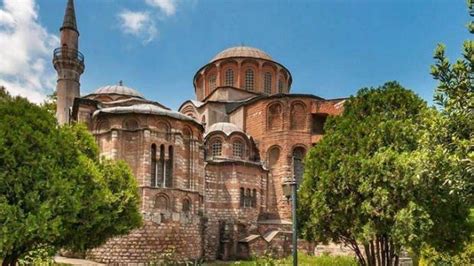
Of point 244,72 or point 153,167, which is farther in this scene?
point 244,72

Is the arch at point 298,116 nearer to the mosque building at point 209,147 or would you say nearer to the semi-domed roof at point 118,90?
the mosque building at point 209,147

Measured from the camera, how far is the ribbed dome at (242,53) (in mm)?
31000

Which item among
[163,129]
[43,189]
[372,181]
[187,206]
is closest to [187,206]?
[187,206]

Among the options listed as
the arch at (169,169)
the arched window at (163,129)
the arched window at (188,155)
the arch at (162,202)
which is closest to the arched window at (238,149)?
the arched window at (188,155)

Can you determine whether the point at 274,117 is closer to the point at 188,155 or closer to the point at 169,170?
the point at 188,155

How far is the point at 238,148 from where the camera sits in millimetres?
25969

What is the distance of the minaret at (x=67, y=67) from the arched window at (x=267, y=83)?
39.6ft

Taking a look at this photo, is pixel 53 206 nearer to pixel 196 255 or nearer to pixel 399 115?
pixel 399 115

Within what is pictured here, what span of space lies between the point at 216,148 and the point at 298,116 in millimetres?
5151

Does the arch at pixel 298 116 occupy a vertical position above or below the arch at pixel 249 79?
below

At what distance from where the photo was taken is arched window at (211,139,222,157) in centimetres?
2578

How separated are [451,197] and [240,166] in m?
15.7

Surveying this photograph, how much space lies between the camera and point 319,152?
1160cm

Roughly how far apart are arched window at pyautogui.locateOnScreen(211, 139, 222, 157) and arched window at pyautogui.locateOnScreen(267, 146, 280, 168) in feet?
9.63
